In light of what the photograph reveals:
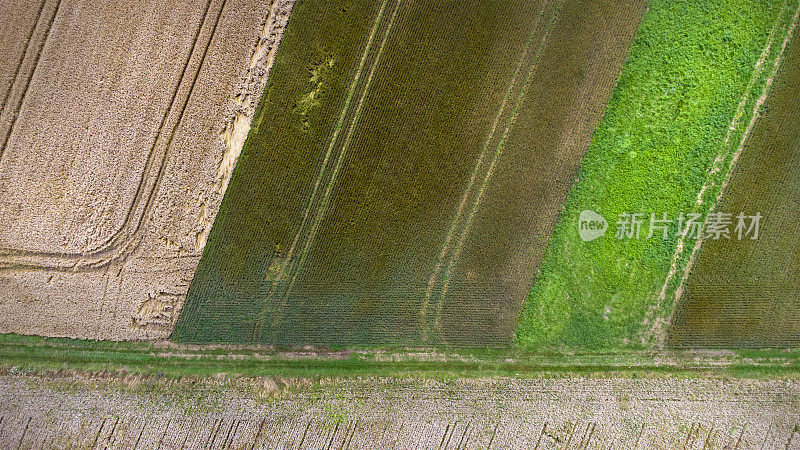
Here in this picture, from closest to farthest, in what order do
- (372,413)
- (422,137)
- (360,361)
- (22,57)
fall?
(422,137) < (372,413) < (360,361) < (22,57)

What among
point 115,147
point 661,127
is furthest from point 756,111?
point 115,147

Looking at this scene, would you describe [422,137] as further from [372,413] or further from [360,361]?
[372,413]

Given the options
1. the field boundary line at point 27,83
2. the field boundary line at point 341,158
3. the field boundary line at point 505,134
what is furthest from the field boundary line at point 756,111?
the field boundary line at point 27,83

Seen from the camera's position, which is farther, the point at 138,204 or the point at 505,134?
the point at 138,204

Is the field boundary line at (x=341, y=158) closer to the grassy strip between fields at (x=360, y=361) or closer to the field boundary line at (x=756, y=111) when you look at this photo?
the grassy strip between fields at (x=360, y=361)

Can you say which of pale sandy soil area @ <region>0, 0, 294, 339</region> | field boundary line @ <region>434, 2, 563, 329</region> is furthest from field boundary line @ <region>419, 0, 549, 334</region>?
pale sandy soil area @ <region>0, 0, 294, 339</region>

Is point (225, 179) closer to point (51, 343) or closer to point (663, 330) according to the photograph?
point (51, 343)

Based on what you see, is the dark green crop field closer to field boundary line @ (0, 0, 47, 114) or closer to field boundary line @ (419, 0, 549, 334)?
field boundary line @ (419, 0, 549, 334)
